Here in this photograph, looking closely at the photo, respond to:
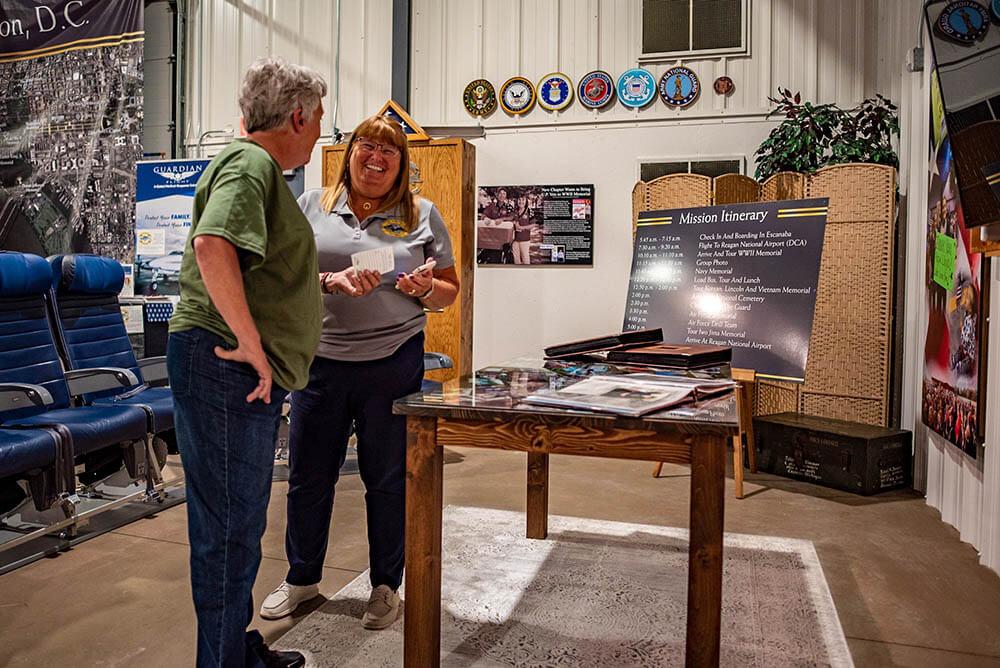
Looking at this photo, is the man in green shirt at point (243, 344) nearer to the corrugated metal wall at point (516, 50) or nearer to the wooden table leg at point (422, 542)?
the wooden table leg at point (422, 542)

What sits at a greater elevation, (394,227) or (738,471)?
(394,227)

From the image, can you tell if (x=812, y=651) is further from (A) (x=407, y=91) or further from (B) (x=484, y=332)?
(A) (x=407, y=91)

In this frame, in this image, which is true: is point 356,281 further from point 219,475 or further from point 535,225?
point 535,225

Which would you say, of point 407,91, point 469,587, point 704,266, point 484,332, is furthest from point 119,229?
point 469,587

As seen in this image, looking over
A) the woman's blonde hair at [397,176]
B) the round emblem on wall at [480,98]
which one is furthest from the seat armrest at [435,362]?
the round emblem on wall at [480,98]

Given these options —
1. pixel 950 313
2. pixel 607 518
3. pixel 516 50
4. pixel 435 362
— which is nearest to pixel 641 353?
pixel 607 518

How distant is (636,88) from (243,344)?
4.73m

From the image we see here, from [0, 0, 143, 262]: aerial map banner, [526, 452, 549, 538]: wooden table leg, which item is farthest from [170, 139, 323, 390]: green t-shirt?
[0, 0, 143, 262]: aerial map banner

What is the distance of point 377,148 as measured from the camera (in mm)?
2170

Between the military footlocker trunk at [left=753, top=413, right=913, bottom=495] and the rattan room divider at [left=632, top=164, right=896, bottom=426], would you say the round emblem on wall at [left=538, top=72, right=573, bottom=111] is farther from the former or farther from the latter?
the military footlocker trunk at [left=753, top=413, right=913, bottom=495]

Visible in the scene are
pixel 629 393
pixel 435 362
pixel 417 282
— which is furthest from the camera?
pixel 435 362

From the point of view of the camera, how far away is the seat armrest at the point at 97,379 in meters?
3.64

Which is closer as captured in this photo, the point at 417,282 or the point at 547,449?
the point at 547,449

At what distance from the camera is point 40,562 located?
2.85m
